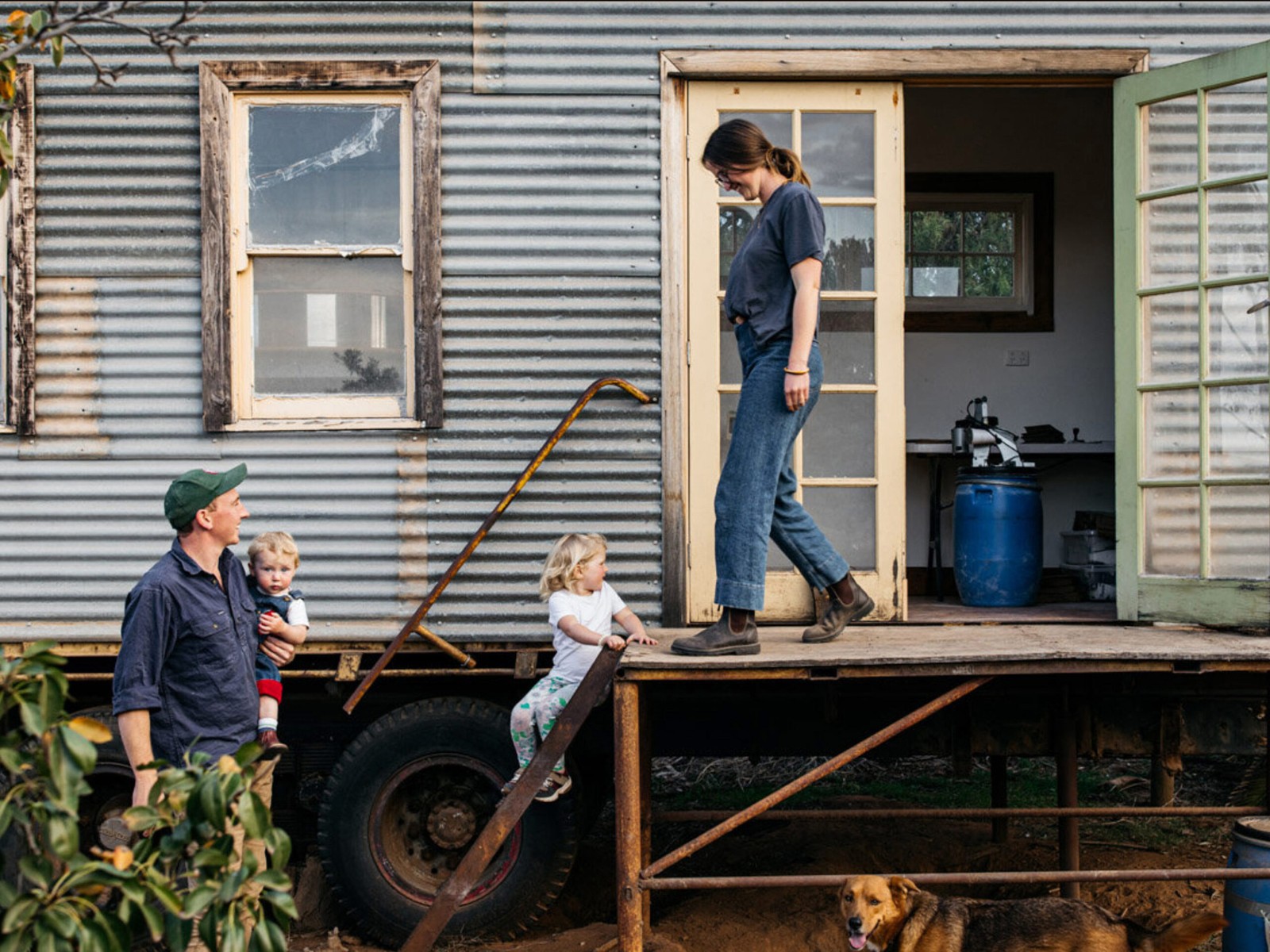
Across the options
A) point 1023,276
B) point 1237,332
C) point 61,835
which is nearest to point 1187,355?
point 1237,332

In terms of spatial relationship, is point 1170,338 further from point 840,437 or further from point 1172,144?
point 840,437

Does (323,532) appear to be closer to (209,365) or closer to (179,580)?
(209,365)

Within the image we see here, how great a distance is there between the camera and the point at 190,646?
3.80m

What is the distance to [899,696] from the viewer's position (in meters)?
5.31

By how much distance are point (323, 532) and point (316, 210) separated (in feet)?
4.61

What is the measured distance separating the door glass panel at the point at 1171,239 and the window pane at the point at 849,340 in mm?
1163

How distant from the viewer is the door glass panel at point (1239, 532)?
501 centimetres

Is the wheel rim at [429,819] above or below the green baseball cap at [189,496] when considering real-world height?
below

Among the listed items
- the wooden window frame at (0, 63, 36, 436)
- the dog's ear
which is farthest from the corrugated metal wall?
the dog's ear

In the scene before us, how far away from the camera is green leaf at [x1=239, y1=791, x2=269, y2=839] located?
9.16 feet

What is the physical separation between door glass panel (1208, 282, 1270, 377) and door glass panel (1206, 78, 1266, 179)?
1.61 ft

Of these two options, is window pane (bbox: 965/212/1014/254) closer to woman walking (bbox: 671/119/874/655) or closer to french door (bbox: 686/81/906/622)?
french door (bbox: 686/81/906/622)

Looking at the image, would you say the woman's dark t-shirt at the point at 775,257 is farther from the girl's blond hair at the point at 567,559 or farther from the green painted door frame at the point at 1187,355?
the green painted door frame at the point at 1187,355

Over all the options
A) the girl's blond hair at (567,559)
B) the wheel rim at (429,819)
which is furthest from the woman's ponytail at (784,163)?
the wheel rim at (429,819)
